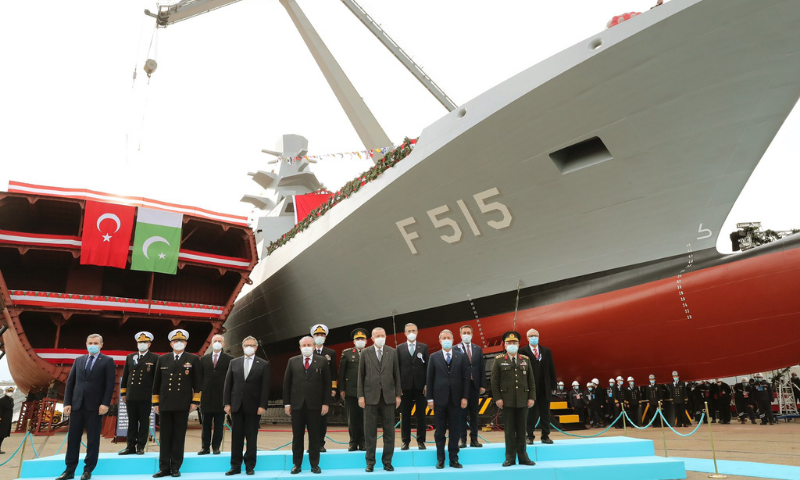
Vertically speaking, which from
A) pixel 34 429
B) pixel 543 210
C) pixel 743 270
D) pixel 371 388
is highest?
pixel 543 210

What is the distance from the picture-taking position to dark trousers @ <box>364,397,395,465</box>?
16.5 ft

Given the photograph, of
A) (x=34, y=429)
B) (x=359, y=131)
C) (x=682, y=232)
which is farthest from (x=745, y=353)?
(x=34, y=429)

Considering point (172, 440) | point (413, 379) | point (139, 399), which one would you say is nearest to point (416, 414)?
point (413, 379)

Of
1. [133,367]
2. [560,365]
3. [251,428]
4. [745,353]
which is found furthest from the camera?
[560,365]

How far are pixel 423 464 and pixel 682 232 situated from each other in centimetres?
612

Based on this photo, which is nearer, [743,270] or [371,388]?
[371,388]

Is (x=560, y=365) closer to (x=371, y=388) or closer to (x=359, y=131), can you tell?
(x=371, y=388)

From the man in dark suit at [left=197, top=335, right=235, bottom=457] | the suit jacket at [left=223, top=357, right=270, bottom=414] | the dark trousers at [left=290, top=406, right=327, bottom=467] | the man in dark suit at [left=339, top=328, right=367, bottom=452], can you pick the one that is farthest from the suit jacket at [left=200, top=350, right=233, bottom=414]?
the man in dark suit at [left=339, top=328, right=367, bottom=452]

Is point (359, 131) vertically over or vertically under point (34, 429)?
over

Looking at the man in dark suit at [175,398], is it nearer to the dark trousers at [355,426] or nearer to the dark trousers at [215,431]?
the dark trousers at [215,431]

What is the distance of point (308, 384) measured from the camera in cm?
523

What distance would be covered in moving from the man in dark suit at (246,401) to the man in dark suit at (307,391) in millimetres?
258

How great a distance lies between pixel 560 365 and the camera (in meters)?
10.1

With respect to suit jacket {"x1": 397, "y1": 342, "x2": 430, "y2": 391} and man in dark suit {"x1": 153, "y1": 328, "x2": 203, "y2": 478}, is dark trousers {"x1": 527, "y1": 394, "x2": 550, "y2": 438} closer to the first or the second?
suit jacket {"x1": 397, "y1": 342, "x2": 430, "y2": 391}
